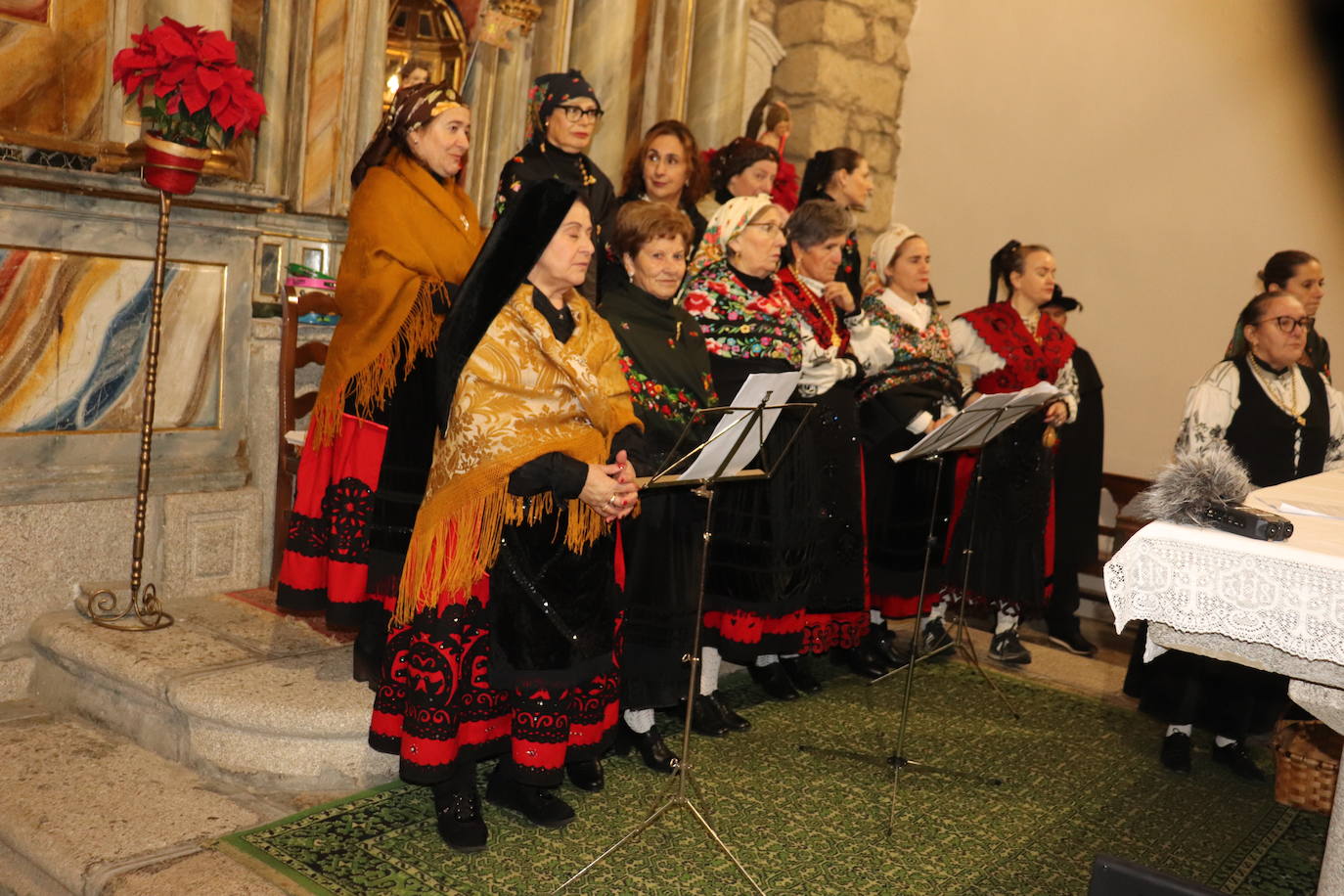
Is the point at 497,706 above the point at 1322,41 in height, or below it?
below

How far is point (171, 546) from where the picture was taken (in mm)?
4488

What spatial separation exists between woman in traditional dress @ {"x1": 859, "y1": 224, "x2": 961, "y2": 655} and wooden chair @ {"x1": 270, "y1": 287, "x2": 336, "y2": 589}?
2122mm

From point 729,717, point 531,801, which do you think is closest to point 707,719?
point 729,717

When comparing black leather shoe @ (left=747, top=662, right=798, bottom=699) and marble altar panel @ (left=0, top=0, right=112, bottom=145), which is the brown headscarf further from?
black leather shoe @ (left=747, top=662, right=798, bottom=699)

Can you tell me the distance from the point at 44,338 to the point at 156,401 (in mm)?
462

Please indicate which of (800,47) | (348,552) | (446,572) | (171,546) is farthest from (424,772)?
(800,47)

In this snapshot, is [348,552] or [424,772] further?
[348,552]

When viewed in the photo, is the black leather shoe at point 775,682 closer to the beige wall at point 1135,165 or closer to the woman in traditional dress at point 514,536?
the woman in traditional dress at point 514,536

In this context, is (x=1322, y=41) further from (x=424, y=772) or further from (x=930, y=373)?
(x=424, y=772)

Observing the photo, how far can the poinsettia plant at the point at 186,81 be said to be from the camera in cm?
382

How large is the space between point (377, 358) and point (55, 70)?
1.60 m

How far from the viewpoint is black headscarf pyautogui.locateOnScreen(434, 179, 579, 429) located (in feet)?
9.57

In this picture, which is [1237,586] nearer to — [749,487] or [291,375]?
[749,487]

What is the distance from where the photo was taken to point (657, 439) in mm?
3637
